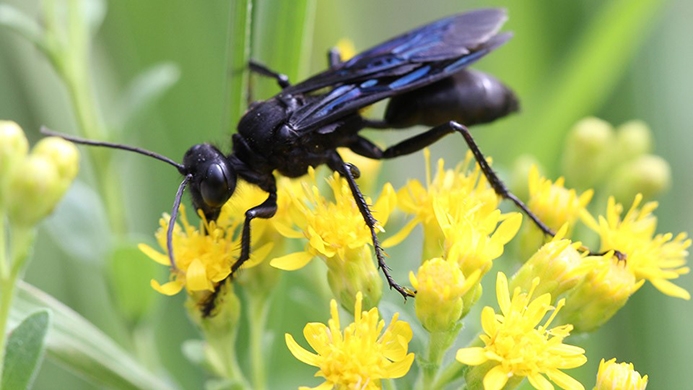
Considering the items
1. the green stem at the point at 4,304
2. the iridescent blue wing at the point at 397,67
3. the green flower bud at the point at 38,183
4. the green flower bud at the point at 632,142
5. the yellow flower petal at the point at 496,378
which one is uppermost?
the green flower bud at the point at 38,183

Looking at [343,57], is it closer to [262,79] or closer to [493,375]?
[262,79]

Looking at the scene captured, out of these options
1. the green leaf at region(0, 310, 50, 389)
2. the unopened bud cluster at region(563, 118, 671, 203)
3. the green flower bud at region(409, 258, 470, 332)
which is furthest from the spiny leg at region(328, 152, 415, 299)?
the unopened bud cluster at region(563, 118, 671, 203)

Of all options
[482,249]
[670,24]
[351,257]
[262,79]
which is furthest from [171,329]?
[670,24]

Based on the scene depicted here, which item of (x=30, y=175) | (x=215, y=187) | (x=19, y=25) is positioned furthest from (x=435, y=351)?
(x=19, y=25)

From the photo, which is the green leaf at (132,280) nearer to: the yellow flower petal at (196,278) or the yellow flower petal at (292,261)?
the yellow flower petal at (196,278)

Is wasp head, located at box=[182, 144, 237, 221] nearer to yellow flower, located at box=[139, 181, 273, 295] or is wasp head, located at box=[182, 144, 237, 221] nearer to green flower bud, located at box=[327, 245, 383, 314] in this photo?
yellow flower, located at box=[139, 181, 273, 295]

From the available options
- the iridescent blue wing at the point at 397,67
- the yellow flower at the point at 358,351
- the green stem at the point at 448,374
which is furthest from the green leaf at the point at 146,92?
the green stem at the point at 448,374
